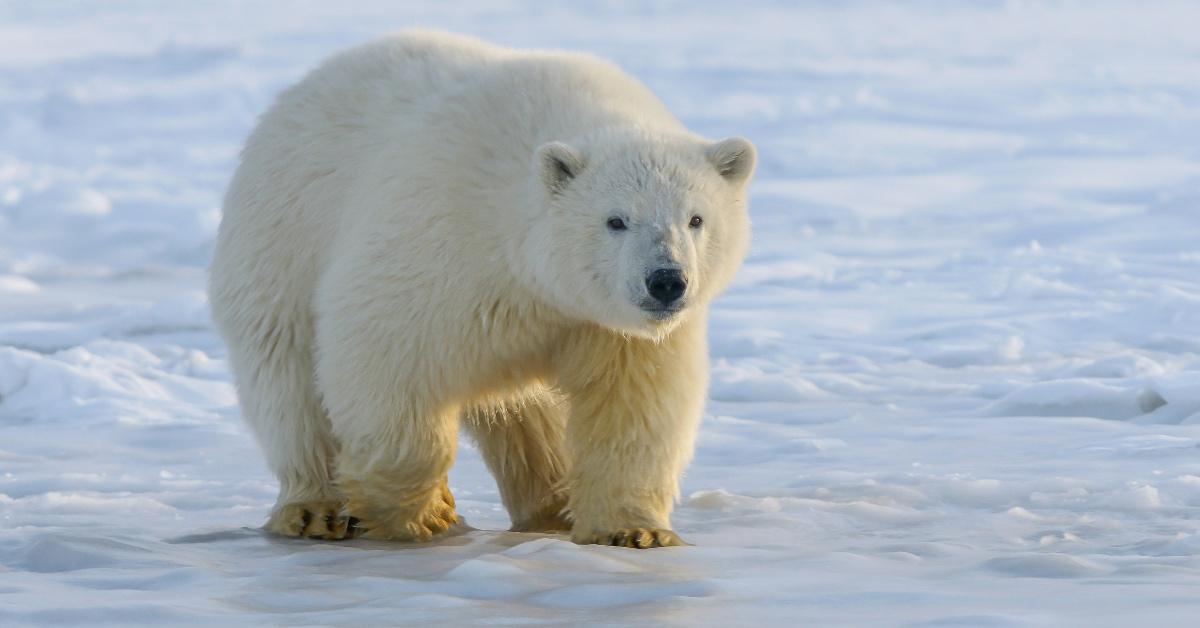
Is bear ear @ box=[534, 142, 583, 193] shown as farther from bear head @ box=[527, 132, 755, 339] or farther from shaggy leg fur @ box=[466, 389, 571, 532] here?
shaggy leg fur @ box=[466, 389, 571, 532]

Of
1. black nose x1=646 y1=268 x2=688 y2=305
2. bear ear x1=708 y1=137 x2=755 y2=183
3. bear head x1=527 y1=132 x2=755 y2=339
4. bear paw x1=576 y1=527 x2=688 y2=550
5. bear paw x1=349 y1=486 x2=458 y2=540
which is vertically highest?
bear ear x1=708 y1=137 x2=755 y2=183

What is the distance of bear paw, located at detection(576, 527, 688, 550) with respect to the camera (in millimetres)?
4879

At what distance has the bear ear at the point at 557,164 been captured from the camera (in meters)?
4.60

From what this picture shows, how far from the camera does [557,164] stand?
182 inches

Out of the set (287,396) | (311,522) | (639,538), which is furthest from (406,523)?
(639,538)

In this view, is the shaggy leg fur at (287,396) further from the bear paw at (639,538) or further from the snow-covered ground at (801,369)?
the bear paw at (639,538)

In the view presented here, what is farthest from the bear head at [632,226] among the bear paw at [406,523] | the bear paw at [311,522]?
the bear paw at [311,522]

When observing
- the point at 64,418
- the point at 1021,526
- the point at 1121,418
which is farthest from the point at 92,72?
the point at 1021,526

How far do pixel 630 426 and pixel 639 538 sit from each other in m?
0.33

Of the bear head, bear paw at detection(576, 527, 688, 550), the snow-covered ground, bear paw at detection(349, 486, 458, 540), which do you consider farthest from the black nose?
bear paw at detection(349, 486, 458, 540)

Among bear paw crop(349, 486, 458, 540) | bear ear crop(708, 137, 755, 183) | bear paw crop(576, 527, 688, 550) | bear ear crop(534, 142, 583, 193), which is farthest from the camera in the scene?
bear paw crop(349, 486, 458, 540)

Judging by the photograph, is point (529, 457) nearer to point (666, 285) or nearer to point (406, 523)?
point (406, 523)

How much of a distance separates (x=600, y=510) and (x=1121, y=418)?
2.99 meters

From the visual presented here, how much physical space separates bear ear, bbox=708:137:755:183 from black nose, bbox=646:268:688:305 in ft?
1.70
